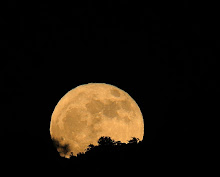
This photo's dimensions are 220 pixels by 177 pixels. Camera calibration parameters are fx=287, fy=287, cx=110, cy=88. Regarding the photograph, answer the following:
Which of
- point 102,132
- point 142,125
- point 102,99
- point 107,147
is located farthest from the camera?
point 142,125

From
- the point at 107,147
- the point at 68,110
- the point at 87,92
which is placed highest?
the point at 87,92

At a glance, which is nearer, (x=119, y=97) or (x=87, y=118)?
(x=87, y=118)

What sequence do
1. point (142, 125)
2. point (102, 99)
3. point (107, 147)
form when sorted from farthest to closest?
point (142, 125)
point (102, 99)
point (107, 147)

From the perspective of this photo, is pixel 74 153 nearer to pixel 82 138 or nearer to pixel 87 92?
pixel 82 138

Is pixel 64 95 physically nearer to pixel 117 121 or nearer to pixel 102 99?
pixel 102 99

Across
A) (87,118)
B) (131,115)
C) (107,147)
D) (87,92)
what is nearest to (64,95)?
(87,92)

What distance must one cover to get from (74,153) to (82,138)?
0.88 metres

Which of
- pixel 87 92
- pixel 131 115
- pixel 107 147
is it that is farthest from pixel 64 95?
pixel 107 147

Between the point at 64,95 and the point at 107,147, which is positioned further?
the point at 64,95

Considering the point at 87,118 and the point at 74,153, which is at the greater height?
the point at 87,118

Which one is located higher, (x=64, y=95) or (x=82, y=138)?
(x=64, y=95)

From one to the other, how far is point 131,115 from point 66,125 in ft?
10.2

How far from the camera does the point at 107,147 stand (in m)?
11.4

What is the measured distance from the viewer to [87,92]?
45.5 feet
